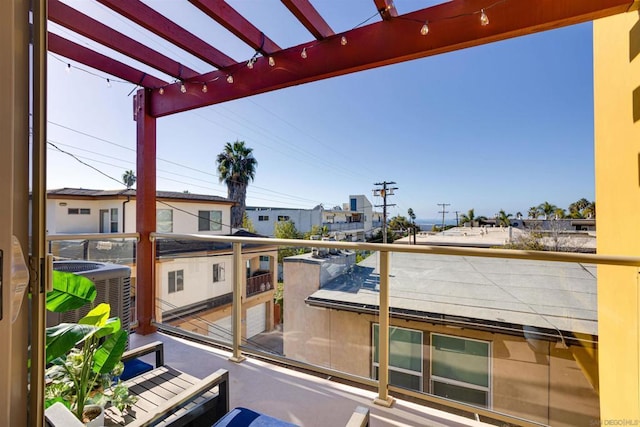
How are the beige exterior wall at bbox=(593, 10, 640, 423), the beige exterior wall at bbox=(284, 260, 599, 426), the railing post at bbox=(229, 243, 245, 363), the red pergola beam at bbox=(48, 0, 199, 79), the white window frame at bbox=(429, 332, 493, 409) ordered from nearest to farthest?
the beige exterior wall at bbox=(593, 10, 640, 423) < the beige exterior wall at bbox=(284, 260, 599, 426) < the white window frame at bbox=(429, 332, 493, 409) < the red pergola beam at bbox=(48, 0, 199, 79) < the railing post at bbox=(229, 243, 245, 363)

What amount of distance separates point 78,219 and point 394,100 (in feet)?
45.9

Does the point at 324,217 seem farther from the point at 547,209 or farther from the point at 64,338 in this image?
the point at 64,338

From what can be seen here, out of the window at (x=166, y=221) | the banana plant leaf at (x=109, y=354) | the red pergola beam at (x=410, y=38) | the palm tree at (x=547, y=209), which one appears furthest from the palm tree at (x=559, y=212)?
the window at (x=166, y=221)

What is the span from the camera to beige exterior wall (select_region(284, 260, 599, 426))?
1908 mm

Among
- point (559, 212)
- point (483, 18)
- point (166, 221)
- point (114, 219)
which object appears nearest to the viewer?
point (483, 18)

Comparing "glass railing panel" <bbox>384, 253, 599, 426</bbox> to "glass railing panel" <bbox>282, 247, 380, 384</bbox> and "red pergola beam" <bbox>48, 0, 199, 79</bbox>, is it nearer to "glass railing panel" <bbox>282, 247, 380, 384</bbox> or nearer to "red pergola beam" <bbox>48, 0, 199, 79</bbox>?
"glass railing panel" <bbox>282, 247, 380, 384</bbox>

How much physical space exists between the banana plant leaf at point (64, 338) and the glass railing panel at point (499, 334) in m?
1.79

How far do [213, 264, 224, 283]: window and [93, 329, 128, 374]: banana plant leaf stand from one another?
1634 millimetres

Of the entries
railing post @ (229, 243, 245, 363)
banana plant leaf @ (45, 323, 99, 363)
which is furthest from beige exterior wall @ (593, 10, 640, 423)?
banana plant leaf @ (45, 323, 99, 363)

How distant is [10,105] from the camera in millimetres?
538

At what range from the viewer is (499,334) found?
211cm

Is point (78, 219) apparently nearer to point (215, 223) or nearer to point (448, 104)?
point (215, 223)

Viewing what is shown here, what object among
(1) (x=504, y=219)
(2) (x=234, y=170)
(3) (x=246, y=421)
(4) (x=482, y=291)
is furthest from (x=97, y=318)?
(2) (x=234, y=170)

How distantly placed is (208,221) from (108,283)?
216 inches
